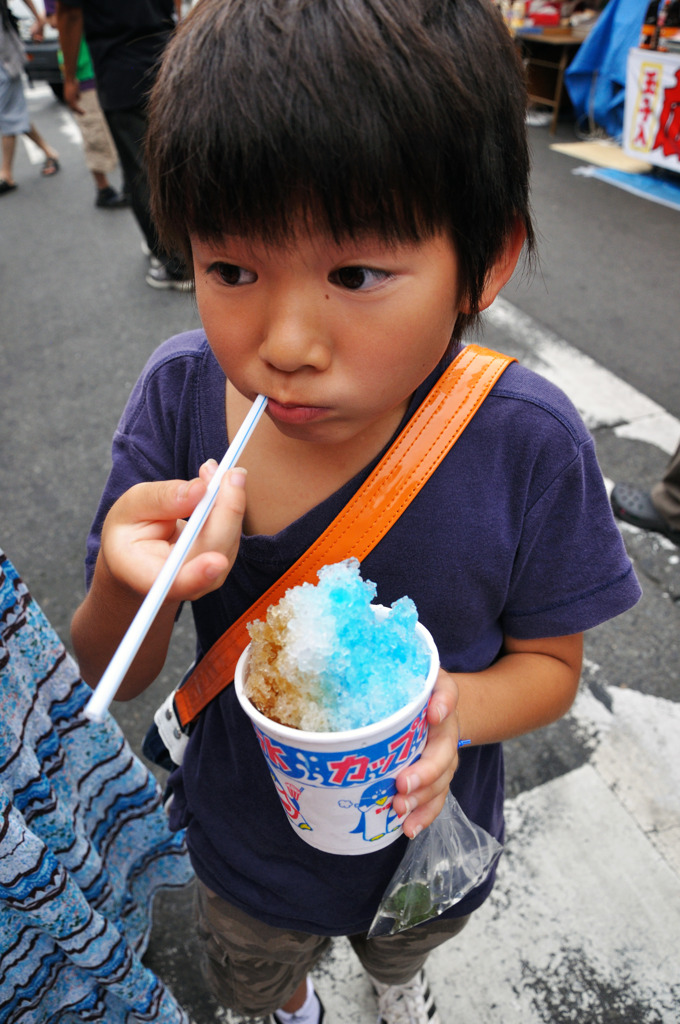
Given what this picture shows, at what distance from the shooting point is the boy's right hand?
2.26ft

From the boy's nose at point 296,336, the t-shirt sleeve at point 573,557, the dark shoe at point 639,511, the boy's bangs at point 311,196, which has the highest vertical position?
the boy's bangs at point 311,196

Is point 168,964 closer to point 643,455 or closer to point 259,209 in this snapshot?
point 259,209

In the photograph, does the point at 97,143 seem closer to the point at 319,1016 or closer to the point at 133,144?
the point at 133,144

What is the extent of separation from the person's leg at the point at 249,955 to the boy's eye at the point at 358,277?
100 centimetres

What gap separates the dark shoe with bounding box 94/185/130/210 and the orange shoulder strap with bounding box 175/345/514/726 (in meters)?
6.42

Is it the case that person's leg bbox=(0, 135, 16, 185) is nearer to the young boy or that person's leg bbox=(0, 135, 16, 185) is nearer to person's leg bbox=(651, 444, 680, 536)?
person's leg bbox=(651, 444, 680, 536)

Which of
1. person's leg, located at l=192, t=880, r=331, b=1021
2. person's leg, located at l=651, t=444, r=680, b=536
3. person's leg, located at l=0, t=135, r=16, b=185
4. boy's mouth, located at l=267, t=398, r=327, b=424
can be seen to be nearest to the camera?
boy's mouth, located at l=267, t=398, r=327, b=424

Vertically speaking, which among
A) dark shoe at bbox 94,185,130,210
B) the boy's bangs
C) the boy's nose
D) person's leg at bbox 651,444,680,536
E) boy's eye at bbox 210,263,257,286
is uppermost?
the boy's bangs

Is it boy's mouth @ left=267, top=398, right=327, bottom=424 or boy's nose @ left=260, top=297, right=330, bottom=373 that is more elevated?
boy's nose @ left=260, top=297, right=330, bottom=373

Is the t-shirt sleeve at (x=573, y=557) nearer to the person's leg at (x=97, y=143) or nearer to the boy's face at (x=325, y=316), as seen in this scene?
the boy's face at (x=325, y=316)

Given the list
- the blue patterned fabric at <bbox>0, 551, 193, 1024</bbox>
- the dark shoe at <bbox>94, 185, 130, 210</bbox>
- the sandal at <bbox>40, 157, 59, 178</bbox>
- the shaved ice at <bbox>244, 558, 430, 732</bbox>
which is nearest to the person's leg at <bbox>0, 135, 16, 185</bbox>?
the sandal at <bbox>40, 157, 59, 178</bbox>

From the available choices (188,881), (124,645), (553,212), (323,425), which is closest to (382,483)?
(323,425)

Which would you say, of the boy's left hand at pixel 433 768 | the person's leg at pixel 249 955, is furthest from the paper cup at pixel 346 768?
the person's leg at pixel 249 955

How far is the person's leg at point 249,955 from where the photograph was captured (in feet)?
3.81
